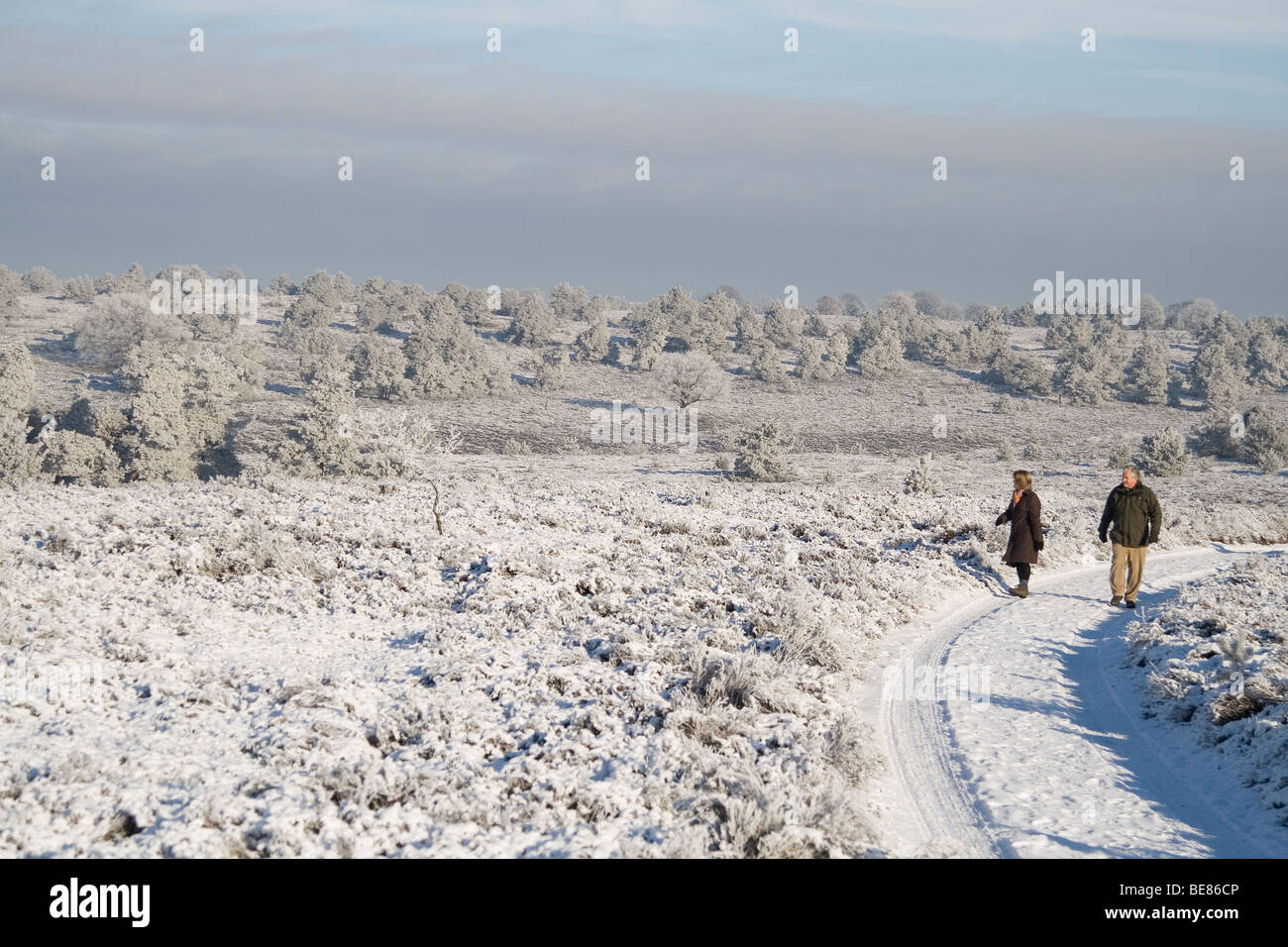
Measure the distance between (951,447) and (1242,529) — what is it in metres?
25.2

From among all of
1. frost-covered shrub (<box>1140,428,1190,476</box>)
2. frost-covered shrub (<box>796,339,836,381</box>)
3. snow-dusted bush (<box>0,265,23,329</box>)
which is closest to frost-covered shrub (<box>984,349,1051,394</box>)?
frost-covered shrub (<box>796,339,836,381</box>)

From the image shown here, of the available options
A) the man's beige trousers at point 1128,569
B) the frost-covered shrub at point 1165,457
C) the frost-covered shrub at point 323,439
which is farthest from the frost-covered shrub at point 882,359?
the man's beige trousers at point 1128,569

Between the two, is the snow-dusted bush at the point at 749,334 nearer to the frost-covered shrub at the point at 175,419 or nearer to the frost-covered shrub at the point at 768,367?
the frost-covered shrub at the point at 768,367

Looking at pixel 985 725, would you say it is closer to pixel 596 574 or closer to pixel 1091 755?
pixel 1091 755

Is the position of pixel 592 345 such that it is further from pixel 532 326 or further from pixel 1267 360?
pixel 1267 360

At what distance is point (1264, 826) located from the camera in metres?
6.97

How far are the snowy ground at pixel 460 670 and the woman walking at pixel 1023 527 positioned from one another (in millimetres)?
755

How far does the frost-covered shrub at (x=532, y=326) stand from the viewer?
70.4 m

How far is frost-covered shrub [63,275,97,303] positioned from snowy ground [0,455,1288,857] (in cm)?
6956

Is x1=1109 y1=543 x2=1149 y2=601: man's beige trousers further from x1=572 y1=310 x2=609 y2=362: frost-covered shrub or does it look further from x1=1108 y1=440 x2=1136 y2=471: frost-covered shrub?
x1=572 y1=310 x2=609 y2=362: frost-covered shrub

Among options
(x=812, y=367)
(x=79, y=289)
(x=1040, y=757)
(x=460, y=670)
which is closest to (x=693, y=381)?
(x=812, y=367)

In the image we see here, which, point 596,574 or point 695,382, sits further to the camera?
point 695,382

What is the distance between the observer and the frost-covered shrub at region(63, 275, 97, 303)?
75938 millimetres
